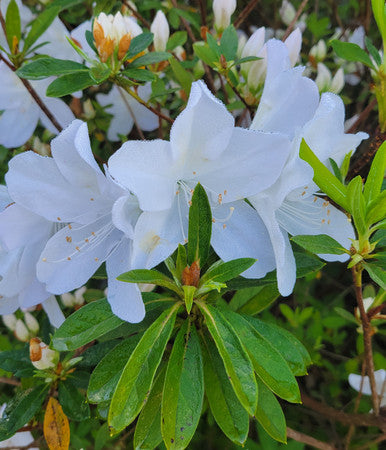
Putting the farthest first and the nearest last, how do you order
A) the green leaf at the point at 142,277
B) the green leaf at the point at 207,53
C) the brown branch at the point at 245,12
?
1. the brown branch at the point at 245,12
2. the green leaf at the point at 207,53
3. the green leaf at the point at 142,277

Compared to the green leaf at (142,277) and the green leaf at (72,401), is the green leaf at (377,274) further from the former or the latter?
the green leaf at (72,401)

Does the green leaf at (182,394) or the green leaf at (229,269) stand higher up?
the green leaf at (229,269)

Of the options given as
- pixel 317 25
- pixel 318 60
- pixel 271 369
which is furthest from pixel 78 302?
pixel 317 25

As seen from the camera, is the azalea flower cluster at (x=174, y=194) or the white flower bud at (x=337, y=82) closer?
the azalea flower cluster at (x=174, y=194)

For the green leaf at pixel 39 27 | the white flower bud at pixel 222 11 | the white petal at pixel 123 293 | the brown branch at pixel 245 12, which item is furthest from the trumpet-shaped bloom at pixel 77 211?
the brown branch at pixel 245 12

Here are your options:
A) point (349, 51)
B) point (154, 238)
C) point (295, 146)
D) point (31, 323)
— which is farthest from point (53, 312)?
point (349, 51)

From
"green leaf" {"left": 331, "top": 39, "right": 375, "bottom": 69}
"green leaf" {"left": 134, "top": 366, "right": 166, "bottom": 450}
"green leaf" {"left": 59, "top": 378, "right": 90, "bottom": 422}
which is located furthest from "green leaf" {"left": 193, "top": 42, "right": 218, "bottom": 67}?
"green leaf" {"left": 59, "top": 378, "right": 90, "bottom": 422}
